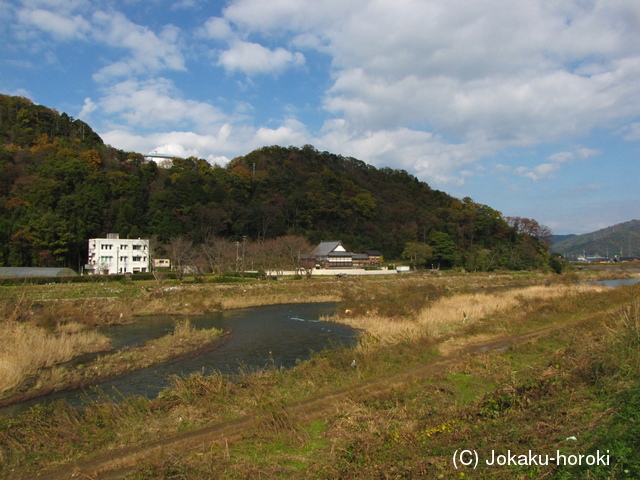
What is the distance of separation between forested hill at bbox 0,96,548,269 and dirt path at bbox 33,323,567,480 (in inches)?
1806

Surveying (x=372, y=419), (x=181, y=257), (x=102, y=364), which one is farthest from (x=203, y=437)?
(x=181, y=257)

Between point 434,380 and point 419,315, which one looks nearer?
point 434,380

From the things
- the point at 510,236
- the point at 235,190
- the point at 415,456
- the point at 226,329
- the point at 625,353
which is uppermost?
the point at 235,190

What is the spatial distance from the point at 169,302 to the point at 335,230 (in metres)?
48.3

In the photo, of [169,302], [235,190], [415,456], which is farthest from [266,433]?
[235,190]

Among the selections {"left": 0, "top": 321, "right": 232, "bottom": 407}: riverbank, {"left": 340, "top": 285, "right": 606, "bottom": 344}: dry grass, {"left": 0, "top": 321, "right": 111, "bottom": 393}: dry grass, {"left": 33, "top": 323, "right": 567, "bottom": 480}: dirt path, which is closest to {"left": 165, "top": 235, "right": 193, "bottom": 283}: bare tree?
{"left": 340, "top": 285, "right": 606, "bottom": 344}: dry grass

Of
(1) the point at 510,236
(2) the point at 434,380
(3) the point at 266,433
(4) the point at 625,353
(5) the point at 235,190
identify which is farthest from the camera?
(1) the point at 510,236

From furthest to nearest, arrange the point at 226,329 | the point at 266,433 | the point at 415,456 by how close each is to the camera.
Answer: the point at 226,329 → the point at 266,433 → the point at 415,456

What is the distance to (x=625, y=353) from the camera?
769cm

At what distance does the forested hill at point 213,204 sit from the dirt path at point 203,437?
4588 cm

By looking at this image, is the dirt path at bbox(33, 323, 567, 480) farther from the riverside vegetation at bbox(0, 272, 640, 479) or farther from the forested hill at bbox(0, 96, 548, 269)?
the forested hill at bbox(0, 96, 548, 269)

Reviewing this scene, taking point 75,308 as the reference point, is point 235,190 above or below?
above

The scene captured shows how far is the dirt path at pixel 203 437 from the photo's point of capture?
5590 mm

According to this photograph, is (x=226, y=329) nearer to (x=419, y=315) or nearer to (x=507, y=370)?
(x=419, y=315)
